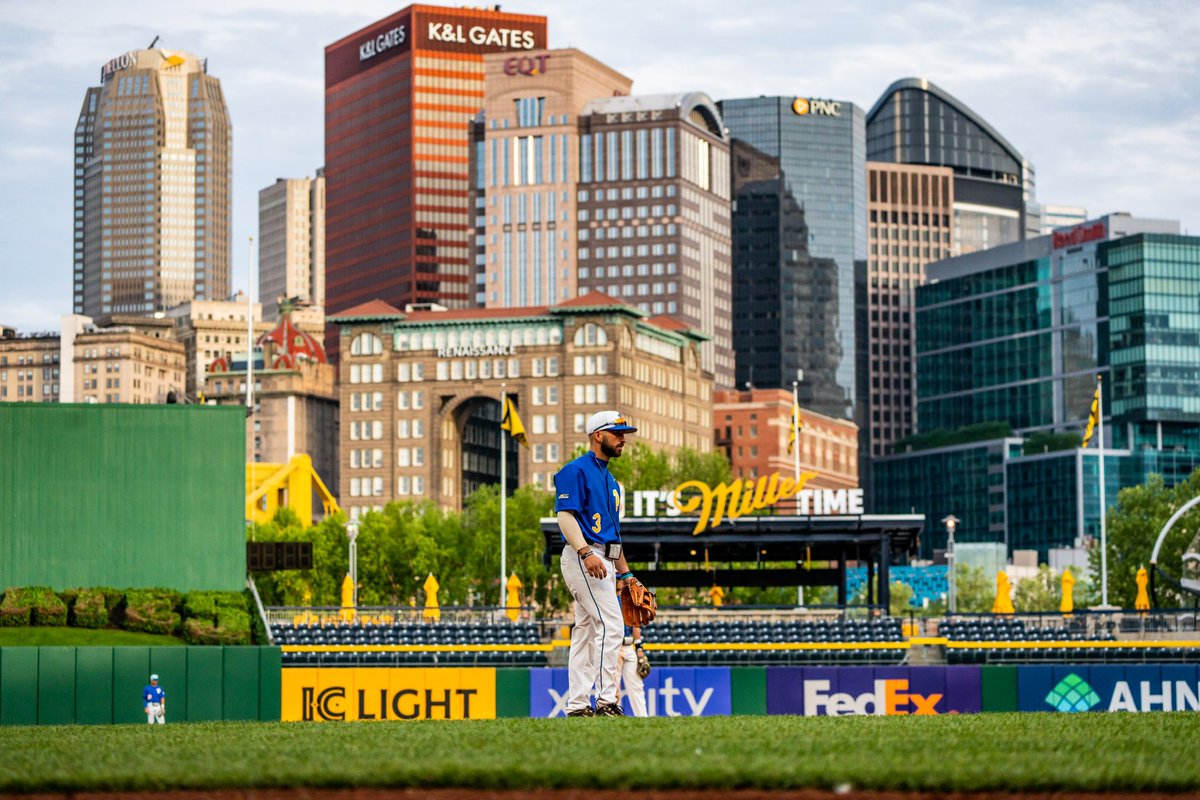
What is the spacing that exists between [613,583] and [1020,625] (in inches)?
1721

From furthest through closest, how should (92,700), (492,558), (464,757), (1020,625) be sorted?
(492,558)
(1020,625)
(92,700)
(464,757)

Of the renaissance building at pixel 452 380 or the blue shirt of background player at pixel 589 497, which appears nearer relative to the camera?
the blue shirt of background player at pixel 589 497

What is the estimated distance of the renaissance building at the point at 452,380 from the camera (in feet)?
632

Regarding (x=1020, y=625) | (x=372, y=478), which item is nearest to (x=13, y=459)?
(x=1020, y=625)

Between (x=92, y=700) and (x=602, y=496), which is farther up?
(x=602, y=496)

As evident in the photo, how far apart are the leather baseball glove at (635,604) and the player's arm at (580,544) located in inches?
53.5

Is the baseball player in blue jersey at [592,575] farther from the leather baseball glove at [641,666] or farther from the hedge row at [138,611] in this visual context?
the hedge row at [138,611]

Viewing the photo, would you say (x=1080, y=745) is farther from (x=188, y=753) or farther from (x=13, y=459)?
(x=13, y=459)

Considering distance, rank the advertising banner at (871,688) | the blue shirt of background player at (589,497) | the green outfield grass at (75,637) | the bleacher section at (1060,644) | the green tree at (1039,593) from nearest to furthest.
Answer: the blue shirt of background player at (589,497) < the advertising banner at (871,688) < the green outfield grass at (75,637) < the bleacher section at (1060,644) < the green tree at (1039,593)

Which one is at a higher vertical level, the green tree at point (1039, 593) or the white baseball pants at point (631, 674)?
the white baseball pants at point (631, 674)

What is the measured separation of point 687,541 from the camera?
63031 mm

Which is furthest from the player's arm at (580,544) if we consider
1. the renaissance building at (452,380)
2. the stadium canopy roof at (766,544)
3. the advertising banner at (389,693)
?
the renaissance building at (452,380)

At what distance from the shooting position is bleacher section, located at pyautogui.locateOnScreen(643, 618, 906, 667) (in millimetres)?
57875

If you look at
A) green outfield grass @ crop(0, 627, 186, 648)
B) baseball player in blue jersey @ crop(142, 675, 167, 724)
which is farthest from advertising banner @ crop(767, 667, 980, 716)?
baseball player in blue jersey @ crop(142, 675, 167, 724)
